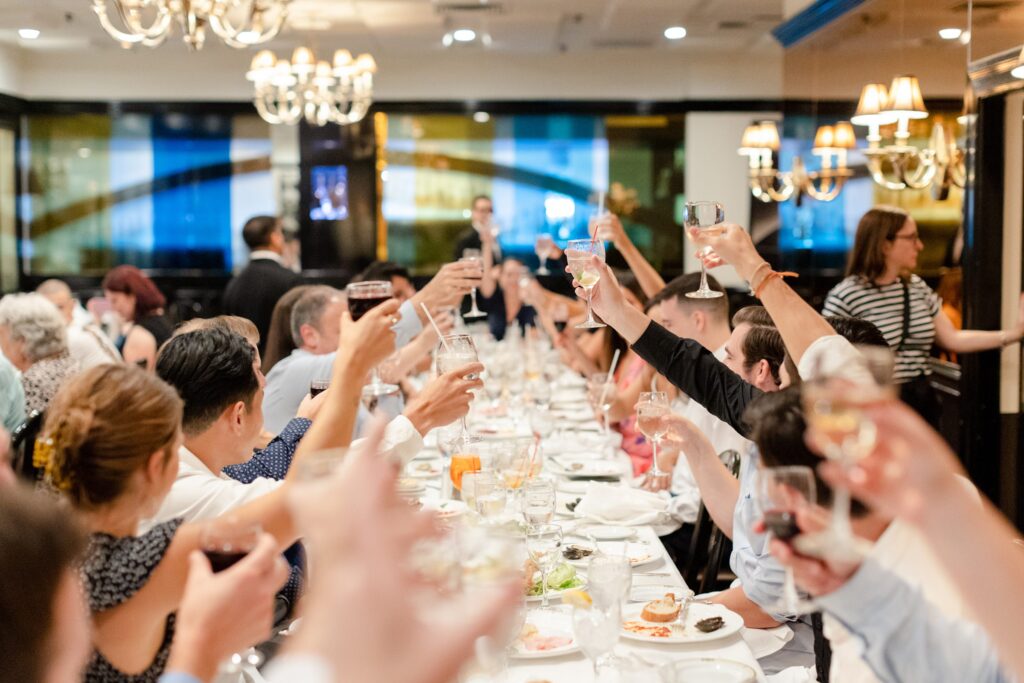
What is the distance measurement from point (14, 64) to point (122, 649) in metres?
10.1

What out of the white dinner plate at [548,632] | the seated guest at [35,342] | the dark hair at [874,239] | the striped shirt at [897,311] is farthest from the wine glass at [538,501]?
the dark hair at [874,239]

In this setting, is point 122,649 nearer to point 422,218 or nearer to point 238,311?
point 238,311

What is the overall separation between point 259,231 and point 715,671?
5451 mm

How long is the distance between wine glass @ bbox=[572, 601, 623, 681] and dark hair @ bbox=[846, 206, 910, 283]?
3.97 meters

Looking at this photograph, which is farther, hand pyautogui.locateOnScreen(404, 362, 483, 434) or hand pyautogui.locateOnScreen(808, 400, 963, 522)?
hand pyautogui.locateOnScreen(404, 362, 483, 434)

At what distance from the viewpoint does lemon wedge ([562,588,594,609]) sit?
172 centimetres

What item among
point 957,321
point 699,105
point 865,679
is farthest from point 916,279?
point 699,105

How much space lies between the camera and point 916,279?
540cm

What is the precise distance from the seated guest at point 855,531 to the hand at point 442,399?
4.08 ft

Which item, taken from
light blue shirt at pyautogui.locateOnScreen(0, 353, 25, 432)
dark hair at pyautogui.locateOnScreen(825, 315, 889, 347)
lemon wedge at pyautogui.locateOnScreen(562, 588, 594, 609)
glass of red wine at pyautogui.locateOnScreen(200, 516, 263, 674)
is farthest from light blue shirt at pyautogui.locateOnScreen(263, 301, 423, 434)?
glass of red wine at pyautogui.locateOnScreen(200, 516, 263, 674)

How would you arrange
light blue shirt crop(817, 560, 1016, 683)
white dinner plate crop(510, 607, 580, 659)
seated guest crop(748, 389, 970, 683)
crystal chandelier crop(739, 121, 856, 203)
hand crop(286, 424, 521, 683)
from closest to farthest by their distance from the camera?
hand crop(286, 424, 521, 683), light blue shirt crop(817, 560, 1016, 683), seated guest crop(748, 389, 970, 683), white dinner plate crop(510, 607, 580, 659), crystal chandelier crop(739, 121, 856, 203)

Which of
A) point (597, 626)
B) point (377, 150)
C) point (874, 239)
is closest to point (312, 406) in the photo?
point (597, 626)

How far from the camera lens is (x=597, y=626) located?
171cm

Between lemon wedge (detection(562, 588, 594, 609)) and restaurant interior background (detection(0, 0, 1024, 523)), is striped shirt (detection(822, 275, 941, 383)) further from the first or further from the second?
restaurant interior background (detection(0, 0, 1024, 523))
